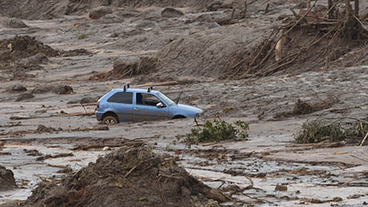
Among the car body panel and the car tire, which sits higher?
the car body panel

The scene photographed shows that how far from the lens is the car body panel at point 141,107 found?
64.0 ft

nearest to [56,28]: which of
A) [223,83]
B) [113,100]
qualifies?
[223,83]

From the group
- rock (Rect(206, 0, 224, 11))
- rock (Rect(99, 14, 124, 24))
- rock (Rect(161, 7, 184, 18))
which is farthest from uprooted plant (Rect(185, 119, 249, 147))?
rock (Rect(99, 14, 124, 24))

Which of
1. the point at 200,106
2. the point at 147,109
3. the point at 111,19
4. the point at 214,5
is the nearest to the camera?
the point at 147,109

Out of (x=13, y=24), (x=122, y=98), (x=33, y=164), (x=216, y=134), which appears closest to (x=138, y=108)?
(x=122, y=98)

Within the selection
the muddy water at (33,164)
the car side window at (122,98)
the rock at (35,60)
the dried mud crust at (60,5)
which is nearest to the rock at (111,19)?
the dried mud crust at (60,5)

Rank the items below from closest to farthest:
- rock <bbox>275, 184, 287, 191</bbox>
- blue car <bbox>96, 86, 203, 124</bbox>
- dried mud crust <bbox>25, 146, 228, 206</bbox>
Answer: dried mud crust <bbox>25, 146, 228, 206</bbox> < rock <bbox>275, 184, 287, 191</bbox> < blue car <bbox>96, 86, 203, 124</bbox>

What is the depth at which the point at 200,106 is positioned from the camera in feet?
74.3

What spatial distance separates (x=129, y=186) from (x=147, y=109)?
12.2 metres

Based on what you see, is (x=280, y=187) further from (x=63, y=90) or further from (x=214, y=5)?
(x=214, y=5)

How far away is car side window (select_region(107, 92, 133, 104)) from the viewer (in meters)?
19.8

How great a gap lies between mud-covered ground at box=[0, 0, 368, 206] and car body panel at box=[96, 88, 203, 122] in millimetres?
413

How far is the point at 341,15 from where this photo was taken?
27.6 m

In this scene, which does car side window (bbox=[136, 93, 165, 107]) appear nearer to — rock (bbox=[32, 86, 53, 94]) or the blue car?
the blue car
